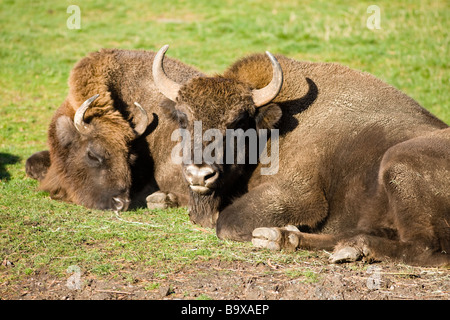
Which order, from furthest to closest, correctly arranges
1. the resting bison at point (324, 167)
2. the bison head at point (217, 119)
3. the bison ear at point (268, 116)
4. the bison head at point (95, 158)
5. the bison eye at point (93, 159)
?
the bison eye at point (93, 159) < the bison head at point (95, 158) < the bison ear at point (268, 116) < the bison head at point (217, 119) < the resting bison at point (324, 167)

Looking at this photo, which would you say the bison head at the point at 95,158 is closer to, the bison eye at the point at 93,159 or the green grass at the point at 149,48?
the bison eye at the point at 93,159

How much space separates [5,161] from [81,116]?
9.07 feet

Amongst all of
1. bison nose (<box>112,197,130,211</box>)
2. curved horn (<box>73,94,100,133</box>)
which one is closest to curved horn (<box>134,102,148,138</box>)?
curved horn (<box>73,94,100,133</box>)

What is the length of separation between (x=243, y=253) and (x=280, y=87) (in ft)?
6.54

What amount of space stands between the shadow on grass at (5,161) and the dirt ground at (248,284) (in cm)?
410

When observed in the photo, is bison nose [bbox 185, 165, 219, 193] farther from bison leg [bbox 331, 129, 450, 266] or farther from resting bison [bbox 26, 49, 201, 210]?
resting bison [bbox 26, 49, 201, 210]

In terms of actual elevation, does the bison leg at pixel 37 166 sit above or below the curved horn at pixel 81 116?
below

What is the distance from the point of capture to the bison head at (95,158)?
788 cm

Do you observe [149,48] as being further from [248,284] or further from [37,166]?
[248,284]

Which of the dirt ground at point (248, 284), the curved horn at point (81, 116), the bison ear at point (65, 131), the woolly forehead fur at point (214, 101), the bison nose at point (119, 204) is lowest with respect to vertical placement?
the dirt ground at point (248, 284)

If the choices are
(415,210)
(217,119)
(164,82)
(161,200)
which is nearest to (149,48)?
(161,200)

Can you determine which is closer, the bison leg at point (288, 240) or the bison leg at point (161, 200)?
the bison leg at point (288, 240)

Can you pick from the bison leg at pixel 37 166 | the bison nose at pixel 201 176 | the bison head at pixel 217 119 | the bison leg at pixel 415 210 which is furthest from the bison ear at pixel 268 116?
the bison leg at pixel 37 166
